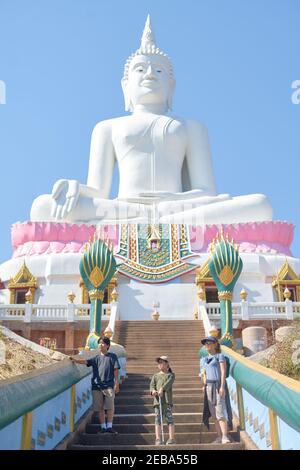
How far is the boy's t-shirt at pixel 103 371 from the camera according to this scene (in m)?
5.29

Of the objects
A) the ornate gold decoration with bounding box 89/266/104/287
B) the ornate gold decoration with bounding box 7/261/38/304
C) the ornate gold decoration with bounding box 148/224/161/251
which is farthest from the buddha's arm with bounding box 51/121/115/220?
the ornate gold decoration with bounding box 89/266/104/287

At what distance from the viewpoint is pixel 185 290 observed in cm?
1622

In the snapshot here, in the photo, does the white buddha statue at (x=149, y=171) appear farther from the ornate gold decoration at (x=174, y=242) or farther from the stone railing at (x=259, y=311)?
the stone railing at (x=259, y=311)

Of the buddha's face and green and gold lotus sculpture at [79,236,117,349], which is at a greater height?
the buddha's face

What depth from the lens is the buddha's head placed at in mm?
21641

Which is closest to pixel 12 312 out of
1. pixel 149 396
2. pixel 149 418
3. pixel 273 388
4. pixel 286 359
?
Answer: pixel 149 396

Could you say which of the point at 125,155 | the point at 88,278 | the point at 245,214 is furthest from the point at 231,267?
the point at 125,155

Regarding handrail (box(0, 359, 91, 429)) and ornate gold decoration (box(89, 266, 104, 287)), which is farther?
ornate gold decoration (box(89, 266, 104, 287))

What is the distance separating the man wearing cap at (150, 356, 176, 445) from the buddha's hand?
13236 millimetres

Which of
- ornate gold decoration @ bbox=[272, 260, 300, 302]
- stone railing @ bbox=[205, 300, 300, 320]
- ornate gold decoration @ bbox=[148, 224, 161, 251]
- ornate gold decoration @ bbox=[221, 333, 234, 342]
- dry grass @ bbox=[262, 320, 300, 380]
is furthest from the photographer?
ornate gold decoration @ bbox=[148, 224, 161, 251]

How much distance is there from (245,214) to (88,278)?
7.97m

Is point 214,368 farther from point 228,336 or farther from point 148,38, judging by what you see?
point 148,38

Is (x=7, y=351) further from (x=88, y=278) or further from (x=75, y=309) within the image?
(x=75, y=309)

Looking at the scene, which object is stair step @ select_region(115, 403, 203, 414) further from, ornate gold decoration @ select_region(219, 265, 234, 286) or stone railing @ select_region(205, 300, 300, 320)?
stone railing @ select_region(205, 300, 300, 320)
